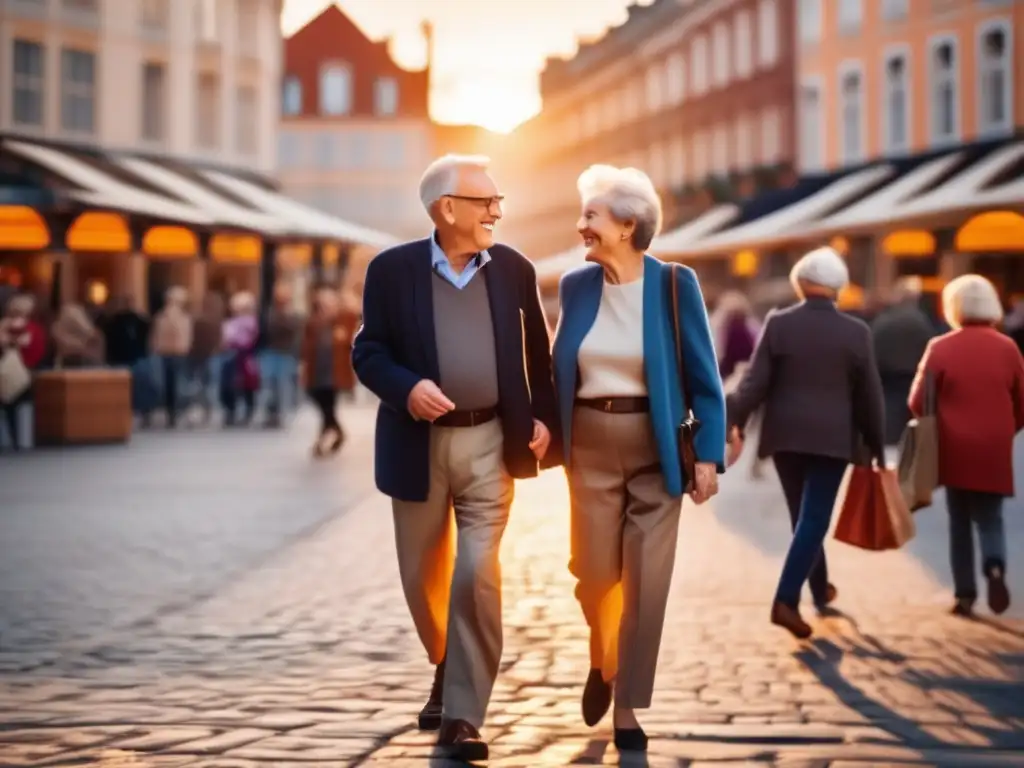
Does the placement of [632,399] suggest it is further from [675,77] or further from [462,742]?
[675,77]

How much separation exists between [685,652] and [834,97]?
119 feet

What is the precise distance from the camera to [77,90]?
41312mm

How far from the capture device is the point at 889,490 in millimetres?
8984

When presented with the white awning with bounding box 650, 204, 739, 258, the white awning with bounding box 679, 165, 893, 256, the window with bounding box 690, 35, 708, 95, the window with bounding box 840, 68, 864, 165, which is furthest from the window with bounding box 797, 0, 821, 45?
the window with bounding box 690, 35, 708, 95

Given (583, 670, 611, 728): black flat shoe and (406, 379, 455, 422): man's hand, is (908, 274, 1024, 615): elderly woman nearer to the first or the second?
(583, 670, 611, 728): black flat shoe

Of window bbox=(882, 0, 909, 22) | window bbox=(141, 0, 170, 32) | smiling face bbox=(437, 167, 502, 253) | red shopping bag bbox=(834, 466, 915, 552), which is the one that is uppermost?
window bbox=(141, 0, 170, 32)

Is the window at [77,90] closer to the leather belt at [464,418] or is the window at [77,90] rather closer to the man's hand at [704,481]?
the leather belt at [464,418]

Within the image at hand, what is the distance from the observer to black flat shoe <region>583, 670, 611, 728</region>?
662 cm

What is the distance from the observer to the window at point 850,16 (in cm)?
4234

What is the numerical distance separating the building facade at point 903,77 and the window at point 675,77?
1251 centimetres

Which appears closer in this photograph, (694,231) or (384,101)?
(694,231)

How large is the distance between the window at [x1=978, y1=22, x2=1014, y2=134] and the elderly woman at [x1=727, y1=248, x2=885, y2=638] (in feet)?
93.8

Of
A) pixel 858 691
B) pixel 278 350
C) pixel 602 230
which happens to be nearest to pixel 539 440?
pixel 602 230

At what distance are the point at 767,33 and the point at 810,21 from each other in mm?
4075
